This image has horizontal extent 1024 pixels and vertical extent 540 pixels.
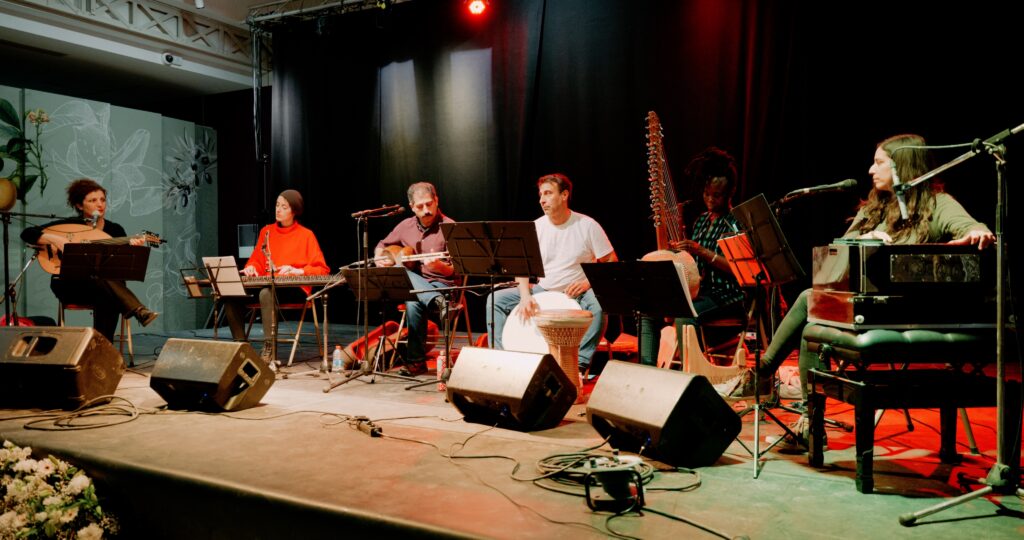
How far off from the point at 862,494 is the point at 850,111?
4.02 meters

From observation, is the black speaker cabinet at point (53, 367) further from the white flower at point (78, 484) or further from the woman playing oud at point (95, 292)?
the woman playing oud at point (95, 292)

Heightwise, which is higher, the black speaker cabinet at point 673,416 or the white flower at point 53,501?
the black speaker cabinet at point 673,416

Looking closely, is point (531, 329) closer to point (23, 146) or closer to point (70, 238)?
point (70, 238)

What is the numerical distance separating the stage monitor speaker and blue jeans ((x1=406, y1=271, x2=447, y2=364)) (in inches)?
67.7

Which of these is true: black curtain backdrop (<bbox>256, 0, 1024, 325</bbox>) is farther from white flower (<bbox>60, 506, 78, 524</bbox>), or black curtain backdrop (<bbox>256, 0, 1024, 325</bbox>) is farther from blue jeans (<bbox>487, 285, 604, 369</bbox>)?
white flower (<bbox>60, 506, 78, 524</bbox>)

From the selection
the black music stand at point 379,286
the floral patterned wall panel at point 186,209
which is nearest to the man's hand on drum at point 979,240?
the black music stand at point 379,286

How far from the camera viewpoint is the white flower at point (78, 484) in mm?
2990

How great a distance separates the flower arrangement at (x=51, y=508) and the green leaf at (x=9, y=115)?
666cm

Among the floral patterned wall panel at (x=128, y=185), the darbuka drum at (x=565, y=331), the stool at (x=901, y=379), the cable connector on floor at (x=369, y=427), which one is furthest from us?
the floral patterned wall panel at (x=128, y=185)

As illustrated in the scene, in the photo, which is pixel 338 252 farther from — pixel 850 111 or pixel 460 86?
pixel 850 111

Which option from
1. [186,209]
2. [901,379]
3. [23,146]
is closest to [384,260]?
[901,379]

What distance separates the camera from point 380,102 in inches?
340

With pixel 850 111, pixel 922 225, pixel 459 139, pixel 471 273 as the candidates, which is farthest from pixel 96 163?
pixel 922 225

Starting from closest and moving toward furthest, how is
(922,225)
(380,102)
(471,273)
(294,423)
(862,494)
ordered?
(862,494)
(922,225)
(294,423)
(471,273)
(380,102)
